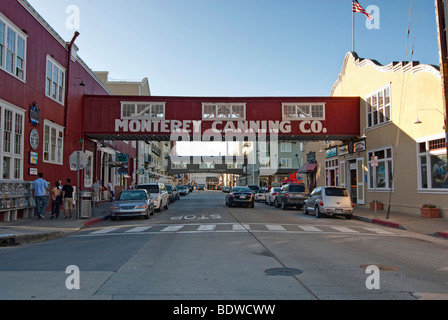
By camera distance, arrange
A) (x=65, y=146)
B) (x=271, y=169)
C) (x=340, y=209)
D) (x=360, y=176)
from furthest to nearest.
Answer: (x=271, y=169), (x=360, y=176), (x=65, y=146), (x=340, y=209)

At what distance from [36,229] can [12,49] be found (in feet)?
26.8

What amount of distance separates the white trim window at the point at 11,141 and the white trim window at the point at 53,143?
2.66 metres

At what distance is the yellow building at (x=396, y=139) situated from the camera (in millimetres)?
18750

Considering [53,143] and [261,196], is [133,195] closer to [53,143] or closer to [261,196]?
[53,143]

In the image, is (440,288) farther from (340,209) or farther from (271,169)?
(271,169)

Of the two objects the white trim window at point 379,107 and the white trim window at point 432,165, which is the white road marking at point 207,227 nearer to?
the white trim window at point 432,165

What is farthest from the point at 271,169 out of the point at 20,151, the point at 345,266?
the point at 345,266

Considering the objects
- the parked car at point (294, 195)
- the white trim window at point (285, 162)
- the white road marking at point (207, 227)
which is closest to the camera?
the white road marking at point (207, 227)

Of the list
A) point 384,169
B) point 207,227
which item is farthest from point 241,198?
point 207,227

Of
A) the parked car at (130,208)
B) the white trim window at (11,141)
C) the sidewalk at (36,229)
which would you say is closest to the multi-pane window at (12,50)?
the white trim window at (11,141)

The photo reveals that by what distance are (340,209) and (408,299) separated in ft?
46.8

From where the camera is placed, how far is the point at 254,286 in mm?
6367

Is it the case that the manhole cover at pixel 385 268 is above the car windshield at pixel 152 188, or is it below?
below

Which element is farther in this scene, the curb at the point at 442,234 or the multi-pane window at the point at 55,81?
the multi-pane window at the point at 55,81
